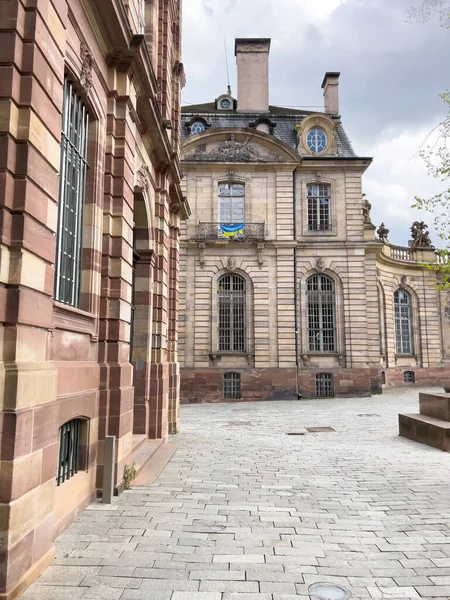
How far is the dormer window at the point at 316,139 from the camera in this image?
26286 mm

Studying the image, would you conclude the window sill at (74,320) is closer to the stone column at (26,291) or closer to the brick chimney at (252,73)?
the stone column at (26,291)

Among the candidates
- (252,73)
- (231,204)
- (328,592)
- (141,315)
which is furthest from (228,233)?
(328,592)

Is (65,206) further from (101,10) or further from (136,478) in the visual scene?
(136,478)

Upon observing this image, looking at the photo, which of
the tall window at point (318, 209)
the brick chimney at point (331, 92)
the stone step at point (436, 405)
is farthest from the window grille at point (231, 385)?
the brick chimney at point (331, 92)

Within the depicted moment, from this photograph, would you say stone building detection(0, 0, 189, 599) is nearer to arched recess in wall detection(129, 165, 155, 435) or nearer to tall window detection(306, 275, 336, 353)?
arched recess in wall detection(129, 165, 155, 435)

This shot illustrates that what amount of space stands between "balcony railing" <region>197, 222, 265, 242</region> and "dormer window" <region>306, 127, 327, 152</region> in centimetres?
527

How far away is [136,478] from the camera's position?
313 inches

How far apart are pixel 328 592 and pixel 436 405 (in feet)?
27.9

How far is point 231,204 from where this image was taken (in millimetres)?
25188

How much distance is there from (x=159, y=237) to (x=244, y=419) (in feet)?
25.4

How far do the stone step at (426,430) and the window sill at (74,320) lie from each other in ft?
24.4

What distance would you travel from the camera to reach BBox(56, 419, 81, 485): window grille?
227 inches

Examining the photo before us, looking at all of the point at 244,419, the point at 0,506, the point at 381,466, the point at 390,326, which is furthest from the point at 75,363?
the point at 390,326

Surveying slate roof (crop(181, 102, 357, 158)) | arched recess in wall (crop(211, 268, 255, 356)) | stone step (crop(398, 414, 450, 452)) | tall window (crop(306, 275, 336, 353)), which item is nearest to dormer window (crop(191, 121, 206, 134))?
slate roof (crop(181, 102, 357, 158))
